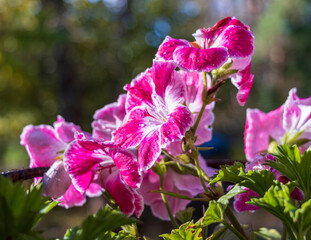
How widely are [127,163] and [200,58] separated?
111mm

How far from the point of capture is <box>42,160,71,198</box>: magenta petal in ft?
1.11

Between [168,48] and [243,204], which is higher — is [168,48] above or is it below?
above

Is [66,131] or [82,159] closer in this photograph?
[82,159]

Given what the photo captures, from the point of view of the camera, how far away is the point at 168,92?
0.33 metres

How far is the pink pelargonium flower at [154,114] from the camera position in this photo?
31 centimetres

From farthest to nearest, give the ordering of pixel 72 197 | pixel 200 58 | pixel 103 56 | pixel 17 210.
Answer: pixel 103 56
pixel 72 197
pixel 200 58
pixel 17 210

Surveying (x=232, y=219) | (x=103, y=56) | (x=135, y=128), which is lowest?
(x=232, y=219)

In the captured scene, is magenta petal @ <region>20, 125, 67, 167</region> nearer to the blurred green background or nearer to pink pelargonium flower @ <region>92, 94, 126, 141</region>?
pink pelargonium flower @ <region>92, 94, 126, 141</region>

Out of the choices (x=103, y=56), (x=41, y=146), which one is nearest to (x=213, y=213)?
(x=41, y=146)

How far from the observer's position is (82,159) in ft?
1.11

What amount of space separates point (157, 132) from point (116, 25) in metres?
6.98

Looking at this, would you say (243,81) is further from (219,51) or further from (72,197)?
(72,197)

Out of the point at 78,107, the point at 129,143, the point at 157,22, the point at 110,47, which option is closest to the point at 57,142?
the point at 129,143

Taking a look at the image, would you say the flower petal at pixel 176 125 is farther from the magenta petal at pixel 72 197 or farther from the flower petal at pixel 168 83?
the magenta petal at pixel 72 197
